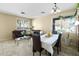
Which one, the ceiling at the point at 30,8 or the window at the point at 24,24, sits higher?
the ceiling at the point at 30,8

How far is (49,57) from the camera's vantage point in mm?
1899

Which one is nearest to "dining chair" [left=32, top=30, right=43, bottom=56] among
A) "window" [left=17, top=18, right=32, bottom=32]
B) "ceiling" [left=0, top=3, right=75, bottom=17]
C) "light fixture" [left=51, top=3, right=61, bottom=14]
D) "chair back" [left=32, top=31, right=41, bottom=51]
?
"chair back" [left=32, top=31, right=41, bottom=51]

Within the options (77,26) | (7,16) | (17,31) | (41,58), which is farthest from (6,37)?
(77,26)

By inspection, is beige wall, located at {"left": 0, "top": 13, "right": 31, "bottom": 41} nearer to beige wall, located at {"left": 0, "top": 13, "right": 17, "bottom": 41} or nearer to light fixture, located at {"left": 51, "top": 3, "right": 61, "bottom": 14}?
beige wall, located at {"left": 0, "top": 13, "right": 17, "bottom": 41}

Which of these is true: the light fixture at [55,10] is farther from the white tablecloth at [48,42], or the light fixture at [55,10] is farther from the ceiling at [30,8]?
the white tablecloth at [48,42]

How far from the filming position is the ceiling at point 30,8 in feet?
6.33

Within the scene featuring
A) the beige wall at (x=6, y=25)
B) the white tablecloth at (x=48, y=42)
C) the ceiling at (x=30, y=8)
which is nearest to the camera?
the ceiling at (x=30, y=8)

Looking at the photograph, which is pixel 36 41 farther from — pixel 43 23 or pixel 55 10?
pixel 55 10

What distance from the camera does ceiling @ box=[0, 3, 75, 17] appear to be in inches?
76.0

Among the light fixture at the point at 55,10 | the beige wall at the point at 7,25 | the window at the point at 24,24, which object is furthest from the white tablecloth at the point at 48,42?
the beige wall at the point at 7,25

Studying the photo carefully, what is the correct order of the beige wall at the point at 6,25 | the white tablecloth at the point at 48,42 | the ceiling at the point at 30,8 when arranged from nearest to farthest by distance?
the ceiling at the point at 30,8 → the beige wall at the point at 6,25 → the white tablecloth at the point at 48,42

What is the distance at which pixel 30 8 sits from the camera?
6.72 feet

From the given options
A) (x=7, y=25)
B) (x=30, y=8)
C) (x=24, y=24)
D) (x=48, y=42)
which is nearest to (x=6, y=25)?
(x=7, y=25)

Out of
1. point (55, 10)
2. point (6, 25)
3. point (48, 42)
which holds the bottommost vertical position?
point (48, 42)
